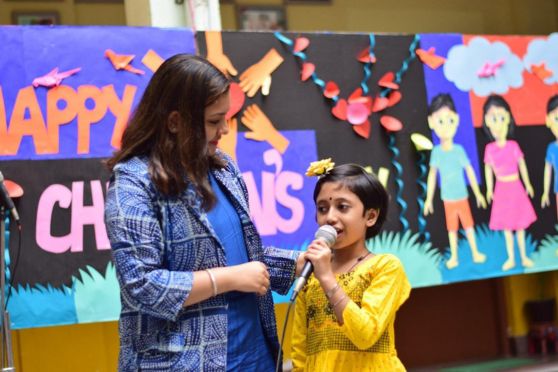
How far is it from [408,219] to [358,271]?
5.41 ft

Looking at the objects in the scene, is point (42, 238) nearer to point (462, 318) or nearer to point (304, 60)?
point (304, 60)

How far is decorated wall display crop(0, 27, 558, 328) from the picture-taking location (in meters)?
2.91

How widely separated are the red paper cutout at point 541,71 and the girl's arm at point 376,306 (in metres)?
2.26

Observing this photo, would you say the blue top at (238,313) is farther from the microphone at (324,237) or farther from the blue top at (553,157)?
the blue top at (553,157)

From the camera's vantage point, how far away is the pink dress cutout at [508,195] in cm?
371

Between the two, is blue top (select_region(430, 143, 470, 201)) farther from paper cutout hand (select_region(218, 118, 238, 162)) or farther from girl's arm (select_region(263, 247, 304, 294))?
girl's arm (select_region(263, 247, 304, 294))

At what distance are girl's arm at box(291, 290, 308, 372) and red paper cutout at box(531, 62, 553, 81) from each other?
233 centimetres

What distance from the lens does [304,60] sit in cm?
339

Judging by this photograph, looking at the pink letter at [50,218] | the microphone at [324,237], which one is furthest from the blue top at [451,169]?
the microphone at [324,237]

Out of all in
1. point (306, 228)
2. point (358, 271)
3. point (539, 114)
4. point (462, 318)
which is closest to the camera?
point (358, 271)

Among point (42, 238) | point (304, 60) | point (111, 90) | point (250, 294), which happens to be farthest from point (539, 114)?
point (250, 294)

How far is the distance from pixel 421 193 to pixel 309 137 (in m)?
0.58

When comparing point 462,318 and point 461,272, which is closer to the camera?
point 461,272

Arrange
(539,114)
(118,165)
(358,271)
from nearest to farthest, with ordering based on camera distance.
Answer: (118,165) < (358,271) < (539,114)
